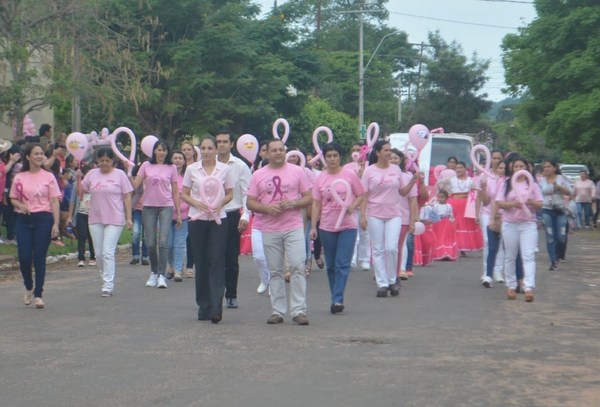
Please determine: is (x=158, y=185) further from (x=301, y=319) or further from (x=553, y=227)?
(x=553, y=227)

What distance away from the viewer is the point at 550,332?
35.9ft

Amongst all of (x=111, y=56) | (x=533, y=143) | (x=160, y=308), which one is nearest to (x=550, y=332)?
(x=160, y=308)

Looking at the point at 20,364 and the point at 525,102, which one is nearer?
the point at 20,364

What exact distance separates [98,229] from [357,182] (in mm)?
3480

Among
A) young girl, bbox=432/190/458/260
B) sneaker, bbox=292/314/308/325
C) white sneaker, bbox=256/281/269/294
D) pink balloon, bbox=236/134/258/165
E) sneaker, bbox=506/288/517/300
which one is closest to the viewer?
sneaker, bbox=292/314/308/325

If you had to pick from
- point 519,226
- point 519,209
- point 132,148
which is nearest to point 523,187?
point 519,209

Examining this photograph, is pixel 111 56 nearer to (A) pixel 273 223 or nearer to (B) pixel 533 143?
(A) pixel 273 223

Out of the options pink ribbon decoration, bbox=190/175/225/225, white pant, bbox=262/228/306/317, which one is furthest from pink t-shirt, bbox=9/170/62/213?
white pant, bbox=262/228/306/317

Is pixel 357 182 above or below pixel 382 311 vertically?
above

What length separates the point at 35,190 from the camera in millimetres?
12867

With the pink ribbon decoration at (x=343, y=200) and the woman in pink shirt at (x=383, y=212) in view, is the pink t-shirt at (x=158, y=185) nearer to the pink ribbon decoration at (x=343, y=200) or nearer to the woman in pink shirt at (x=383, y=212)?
the woman in pink shirt at (x=383, y=212)

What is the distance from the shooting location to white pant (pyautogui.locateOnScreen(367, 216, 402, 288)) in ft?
45.4

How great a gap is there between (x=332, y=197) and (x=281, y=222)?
119cm

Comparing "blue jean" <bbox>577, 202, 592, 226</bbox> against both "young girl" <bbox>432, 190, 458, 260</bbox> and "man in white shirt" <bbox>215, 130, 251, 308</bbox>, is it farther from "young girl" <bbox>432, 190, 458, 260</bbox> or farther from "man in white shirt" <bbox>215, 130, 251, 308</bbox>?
"man in white shirt" <bbox>215, 130, 251, 308</bbox>
